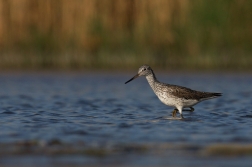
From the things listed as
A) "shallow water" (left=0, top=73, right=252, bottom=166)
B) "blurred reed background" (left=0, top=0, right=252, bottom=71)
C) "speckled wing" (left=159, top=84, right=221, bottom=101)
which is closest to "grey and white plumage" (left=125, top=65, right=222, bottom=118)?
"speckled wing" (left=159, top=84, right=221, bottom=101)

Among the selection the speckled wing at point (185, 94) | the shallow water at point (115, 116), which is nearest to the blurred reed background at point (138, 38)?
the shallow water at point (115, 116)

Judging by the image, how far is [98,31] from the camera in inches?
818

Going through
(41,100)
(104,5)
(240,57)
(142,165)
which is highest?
(104,5)

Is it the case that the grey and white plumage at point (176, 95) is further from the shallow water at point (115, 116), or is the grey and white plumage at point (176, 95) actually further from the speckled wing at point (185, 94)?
the shallow water at point (115, 116)

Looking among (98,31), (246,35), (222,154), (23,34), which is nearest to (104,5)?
(98,31)

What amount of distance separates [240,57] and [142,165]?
1504cm

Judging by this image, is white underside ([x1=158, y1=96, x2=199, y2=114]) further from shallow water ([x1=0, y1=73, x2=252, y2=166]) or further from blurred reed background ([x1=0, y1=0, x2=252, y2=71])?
blurred reed background ([x1=0, y1=0, x2=252, y2=71])

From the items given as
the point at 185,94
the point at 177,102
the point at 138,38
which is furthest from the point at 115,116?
the point at 138,38

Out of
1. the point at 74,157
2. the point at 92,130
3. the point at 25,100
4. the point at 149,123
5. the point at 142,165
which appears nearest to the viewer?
the point at 142,165

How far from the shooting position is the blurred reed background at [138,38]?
20.5m

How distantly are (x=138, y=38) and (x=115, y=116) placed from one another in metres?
9.92

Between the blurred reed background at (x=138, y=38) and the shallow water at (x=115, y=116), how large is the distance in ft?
4.12

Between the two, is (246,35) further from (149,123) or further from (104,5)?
(149,123)

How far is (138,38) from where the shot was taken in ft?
68.0
